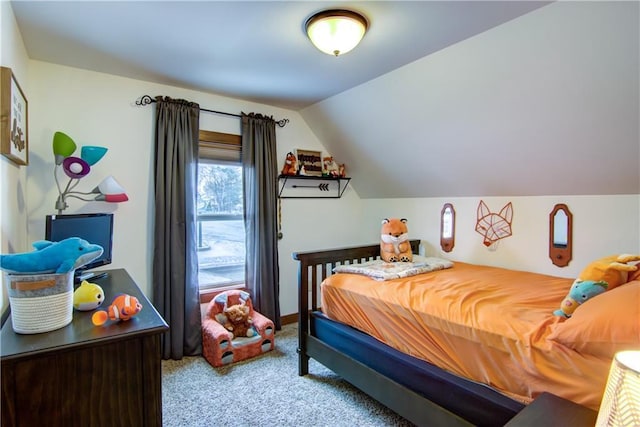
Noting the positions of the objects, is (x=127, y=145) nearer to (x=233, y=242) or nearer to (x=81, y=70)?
(x=81, y=70)

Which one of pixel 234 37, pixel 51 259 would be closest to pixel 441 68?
pixel 234 37

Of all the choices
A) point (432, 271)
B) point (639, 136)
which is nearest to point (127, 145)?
point (432, 271)

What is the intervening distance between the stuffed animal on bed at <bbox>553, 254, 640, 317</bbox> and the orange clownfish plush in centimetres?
178

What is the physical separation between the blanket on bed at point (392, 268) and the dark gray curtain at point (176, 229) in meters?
1.26

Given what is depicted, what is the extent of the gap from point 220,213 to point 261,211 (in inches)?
15.5

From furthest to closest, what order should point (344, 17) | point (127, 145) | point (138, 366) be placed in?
point (127, 145) → point (344, 17) → point (138, 366)

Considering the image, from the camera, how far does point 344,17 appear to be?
1749 mm

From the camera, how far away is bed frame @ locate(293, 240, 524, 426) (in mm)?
1505

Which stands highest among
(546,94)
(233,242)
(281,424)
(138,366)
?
(546,94)

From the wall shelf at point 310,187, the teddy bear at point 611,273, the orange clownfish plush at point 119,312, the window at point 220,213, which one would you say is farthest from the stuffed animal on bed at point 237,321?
the teddy bear at point 611,273

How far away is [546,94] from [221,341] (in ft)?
9.05

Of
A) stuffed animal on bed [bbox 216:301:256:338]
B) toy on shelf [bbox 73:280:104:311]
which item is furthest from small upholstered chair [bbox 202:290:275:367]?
toy on shelf [bbox 73:280:104:311]

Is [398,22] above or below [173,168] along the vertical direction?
above

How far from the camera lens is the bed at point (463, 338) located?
1.25m
